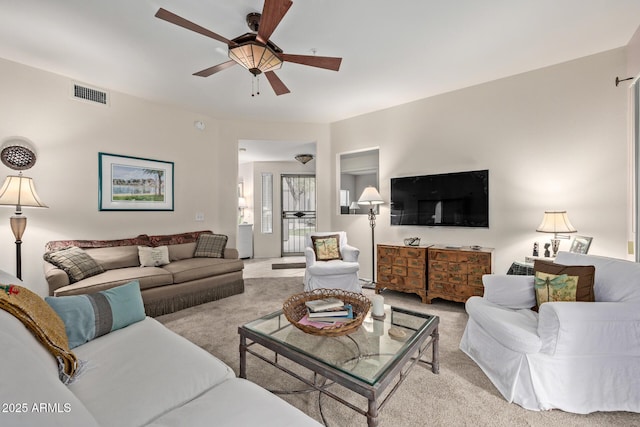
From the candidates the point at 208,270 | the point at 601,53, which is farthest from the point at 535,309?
the point at 208,270

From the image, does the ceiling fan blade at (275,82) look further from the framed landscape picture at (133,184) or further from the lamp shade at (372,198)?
the framed landscape picture at (133,184)

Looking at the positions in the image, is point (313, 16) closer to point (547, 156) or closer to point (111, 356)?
point (111, 356)

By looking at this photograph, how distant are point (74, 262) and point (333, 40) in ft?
11.1

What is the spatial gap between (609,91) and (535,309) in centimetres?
243

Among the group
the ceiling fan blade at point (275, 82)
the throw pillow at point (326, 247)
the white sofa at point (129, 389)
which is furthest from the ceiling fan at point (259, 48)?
the throw pillow at point (326, 247)

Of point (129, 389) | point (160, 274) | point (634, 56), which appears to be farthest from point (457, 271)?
point (160, 274)

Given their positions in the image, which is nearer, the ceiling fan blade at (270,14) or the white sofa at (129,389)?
the white sofa at (129,389)

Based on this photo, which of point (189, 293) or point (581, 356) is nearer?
point (581, 356)

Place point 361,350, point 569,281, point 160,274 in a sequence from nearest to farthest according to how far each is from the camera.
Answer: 1. point 361,350
2. point 569,281
3. point 160,274

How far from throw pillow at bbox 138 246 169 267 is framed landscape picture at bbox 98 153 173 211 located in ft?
2.48

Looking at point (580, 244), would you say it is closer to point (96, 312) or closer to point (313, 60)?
point (313, 60)

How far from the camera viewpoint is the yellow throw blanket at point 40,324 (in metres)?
1.10

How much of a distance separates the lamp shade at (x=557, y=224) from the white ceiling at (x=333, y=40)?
5.40 ft

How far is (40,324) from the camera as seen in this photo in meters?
1.16
